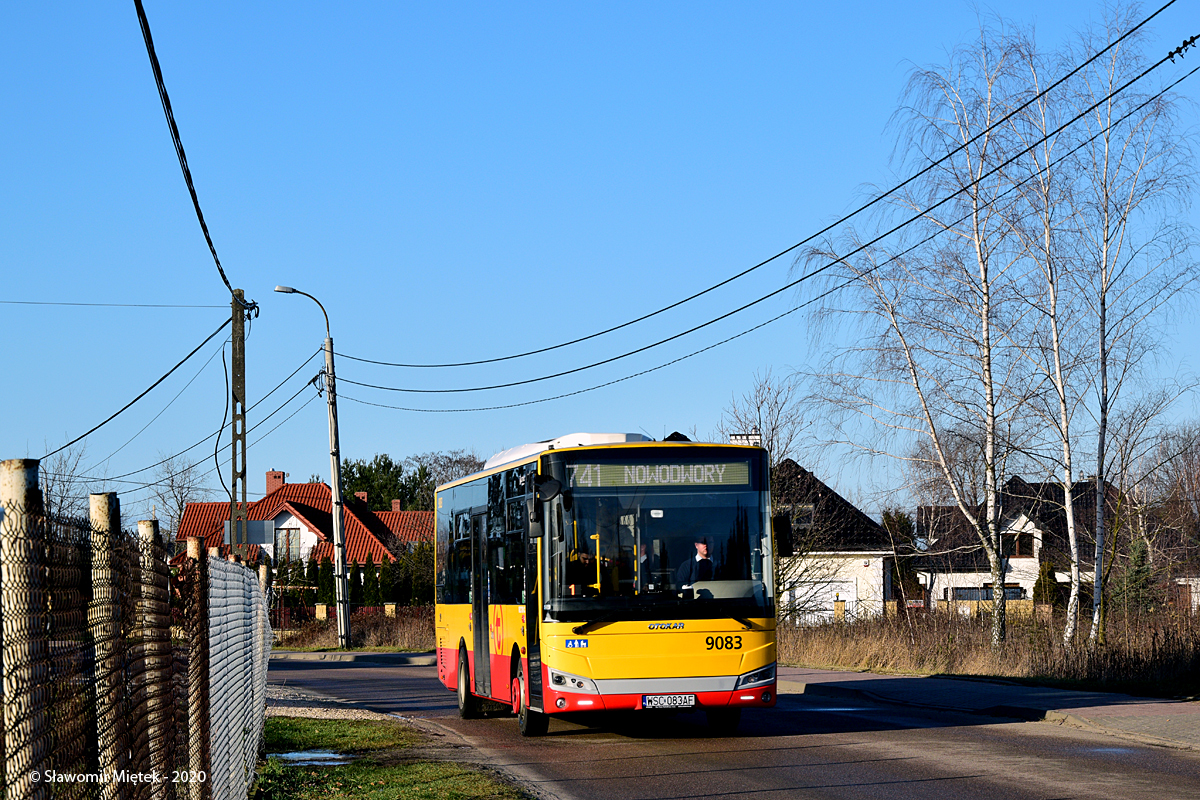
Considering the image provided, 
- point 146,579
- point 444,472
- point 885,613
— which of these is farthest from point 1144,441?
point 444,472

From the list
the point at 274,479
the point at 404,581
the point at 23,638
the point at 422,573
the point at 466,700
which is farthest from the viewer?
the point at 274,479

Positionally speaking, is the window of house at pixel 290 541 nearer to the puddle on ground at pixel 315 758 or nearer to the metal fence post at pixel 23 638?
the puddle on ground at pixel 315 758

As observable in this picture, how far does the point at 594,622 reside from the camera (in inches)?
536

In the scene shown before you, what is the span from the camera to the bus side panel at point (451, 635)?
18.0 metres

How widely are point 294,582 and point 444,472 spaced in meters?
33.8

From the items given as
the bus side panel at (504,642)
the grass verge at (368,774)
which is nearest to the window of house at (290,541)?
the bus side panel at (504,642)

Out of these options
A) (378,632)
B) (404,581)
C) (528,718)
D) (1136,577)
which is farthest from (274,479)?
(528,718)

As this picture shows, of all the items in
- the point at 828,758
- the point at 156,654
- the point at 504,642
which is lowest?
the point at 828,758

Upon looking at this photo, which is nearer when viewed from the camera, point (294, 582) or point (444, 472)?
point (294, 582)

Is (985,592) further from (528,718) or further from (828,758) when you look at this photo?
(828,758)

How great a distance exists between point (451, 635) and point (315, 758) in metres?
6.34

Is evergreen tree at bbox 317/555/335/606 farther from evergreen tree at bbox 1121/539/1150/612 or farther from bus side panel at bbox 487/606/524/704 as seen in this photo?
bus side panel at bbox 487/606/524/704

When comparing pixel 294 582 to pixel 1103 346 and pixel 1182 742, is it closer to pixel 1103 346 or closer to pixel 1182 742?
pixel 1103 346

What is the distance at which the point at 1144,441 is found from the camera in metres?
23.7
